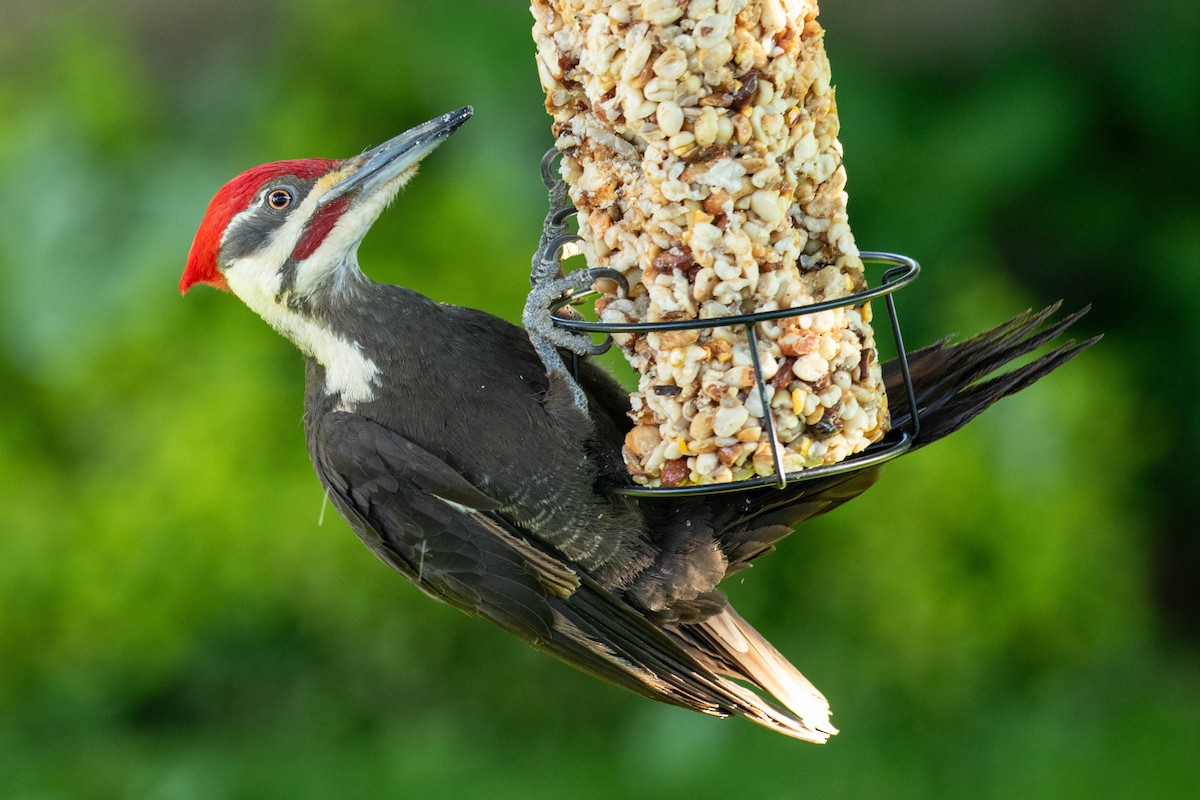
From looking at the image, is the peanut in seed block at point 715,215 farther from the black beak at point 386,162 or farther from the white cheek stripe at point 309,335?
the white cheek stripe at point 309,335

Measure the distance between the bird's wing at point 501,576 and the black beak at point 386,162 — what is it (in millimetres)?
459

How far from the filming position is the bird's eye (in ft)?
8.93

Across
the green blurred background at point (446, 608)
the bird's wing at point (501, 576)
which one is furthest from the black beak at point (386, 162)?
the green blurred background at point (446, 608)

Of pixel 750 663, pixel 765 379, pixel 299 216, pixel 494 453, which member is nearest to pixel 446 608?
pixel 750 663

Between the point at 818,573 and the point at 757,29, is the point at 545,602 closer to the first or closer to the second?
the point at 757,29

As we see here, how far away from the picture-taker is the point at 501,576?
2.62m

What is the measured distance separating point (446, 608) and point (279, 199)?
7.74 feet

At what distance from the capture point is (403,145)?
8.91ft

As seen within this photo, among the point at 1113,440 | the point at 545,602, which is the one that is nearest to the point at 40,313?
the point at 545,602

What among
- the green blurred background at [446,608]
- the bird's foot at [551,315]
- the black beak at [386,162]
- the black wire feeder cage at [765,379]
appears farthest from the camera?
the green blurred background at [446,608]

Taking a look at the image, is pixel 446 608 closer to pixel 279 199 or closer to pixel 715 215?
pixel 279 199

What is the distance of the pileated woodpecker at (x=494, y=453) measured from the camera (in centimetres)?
263

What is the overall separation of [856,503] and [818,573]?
28 centimetres

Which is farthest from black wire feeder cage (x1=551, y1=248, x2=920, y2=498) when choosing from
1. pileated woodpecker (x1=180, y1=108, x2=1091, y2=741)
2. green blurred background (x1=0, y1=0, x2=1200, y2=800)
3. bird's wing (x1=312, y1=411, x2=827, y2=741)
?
green blurred background (x1=0, y1=0, x2=1200, y2=800)
